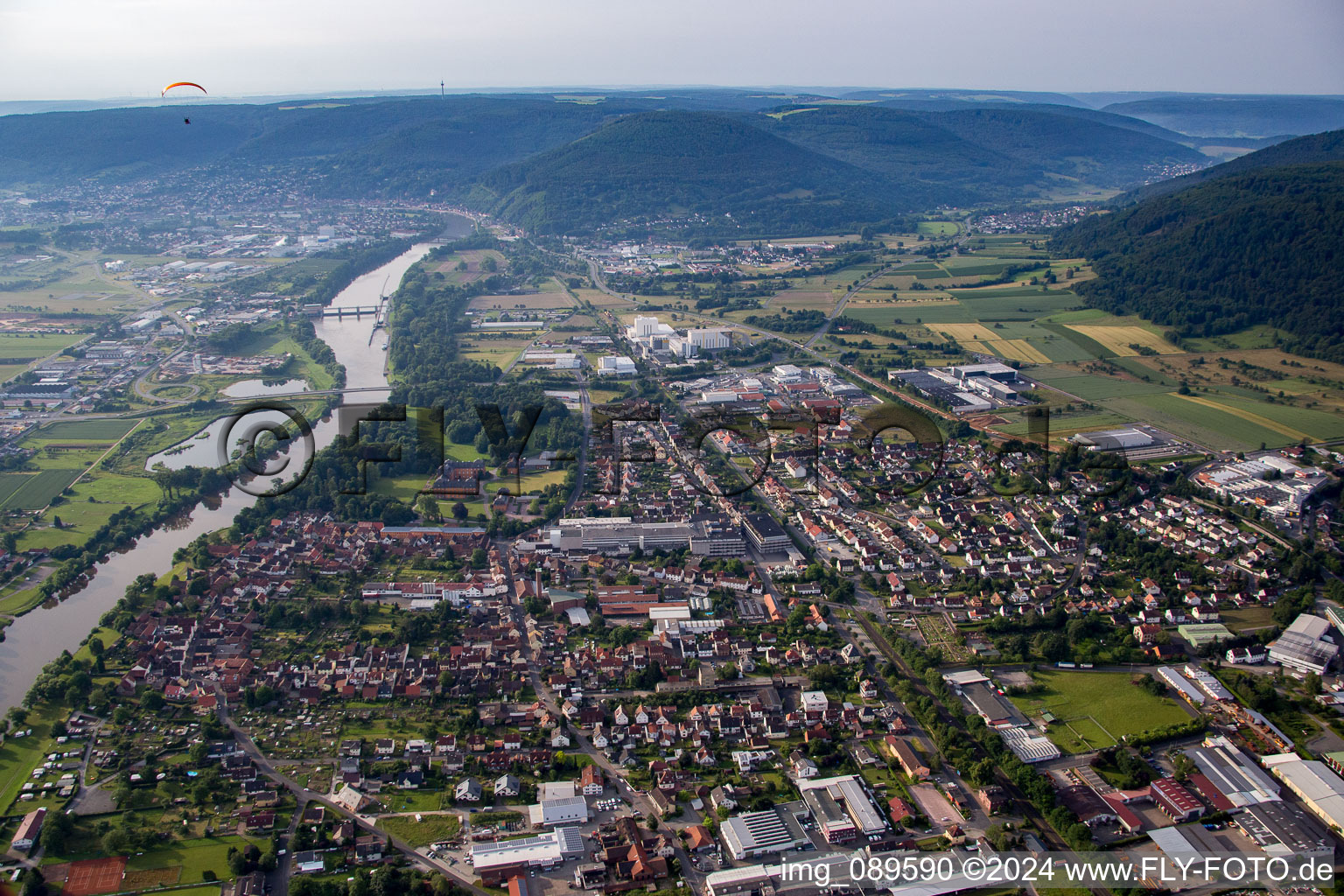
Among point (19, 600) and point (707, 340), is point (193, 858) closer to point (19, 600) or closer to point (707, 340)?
point (19, 600)

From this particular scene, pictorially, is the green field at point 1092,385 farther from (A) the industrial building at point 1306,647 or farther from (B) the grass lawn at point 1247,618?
(A) the industrial building at point 1306,647

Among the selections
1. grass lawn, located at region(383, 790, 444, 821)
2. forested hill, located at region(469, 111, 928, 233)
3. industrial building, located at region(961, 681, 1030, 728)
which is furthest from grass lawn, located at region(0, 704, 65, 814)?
forested hill, located at region(469, 111, 928, 233)

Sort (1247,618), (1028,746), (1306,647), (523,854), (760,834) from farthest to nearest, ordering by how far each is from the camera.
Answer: (1247,618) → (1306,647) → (1028,746) → (760,834) → (523,854)

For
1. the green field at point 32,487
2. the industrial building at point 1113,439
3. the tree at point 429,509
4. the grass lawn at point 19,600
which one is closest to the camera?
the grass lawn at point 19,600

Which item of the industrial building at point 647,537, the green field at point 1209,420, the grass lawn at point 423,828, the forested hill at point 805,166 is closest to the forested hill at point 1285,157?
the forested hill at point 805,166

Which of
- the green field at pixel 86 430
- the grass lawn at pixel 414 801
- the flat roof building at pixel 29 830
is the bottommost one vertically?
the grass lawn at pixel 414 801

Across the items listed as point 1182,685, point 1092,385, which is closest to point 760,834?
point 1182,685

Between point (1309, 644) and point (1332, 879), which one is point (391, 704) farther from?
point (1309, 644)
